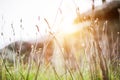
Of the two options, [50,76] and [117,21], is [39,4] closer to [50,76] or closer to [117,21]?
[50,76]

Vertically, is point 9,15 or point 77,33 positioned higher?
point 9,15

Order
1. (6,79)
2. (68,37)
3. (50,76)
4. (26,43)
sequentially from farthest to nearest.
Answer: (26,43) < (68,37) < (50,76) < (6,79)

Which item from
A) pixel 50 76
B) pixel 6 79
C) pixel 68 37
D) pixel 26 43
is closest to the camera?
pixel 6 79

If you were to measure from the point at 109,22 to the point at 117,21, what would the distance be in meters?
0.07

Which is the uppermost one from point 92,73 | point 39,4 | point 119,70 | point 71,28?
point 39,4

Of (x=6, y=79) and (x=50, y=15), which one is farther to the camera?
(x=50, y=15)

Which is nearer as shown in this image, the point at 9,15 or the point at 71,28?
the point at 9,15

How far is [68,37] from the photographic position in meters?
2.36

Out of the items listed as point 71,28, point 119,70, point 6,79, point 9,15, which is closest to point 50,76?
point 6,79

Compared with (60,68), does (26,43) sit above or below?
above

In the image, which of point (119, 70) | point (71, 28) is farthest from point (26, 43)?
point (119, 70)

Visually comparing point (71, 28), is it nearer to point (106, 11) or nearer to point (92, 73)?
point (106, 11)

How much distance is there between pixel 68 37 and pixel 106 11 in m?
0.62

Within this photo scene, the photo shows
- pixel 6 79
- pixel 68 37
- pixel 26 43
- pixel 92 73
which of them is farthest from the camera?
pixel 26 43
